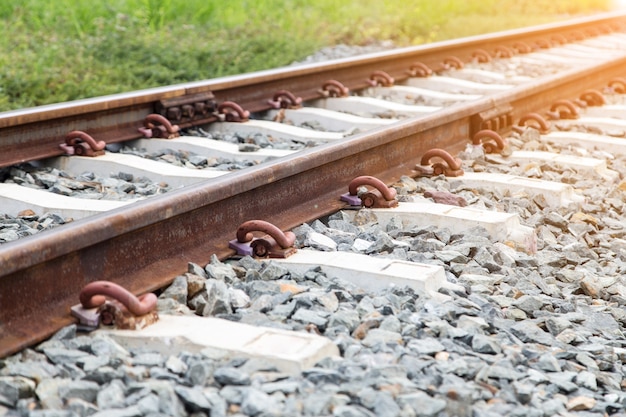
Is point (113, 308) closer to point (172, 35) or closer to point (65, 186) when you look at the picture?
point (65, 186)

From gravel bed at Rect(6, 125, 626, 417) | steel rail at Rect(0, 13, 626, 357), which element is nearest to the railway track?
steel rail at Rect(0, 13, 626, 357)

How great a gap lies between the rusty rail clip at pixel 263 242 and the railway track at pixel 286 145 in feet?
0.18

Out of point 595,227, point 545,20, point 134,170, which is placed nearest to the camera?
point 595,227

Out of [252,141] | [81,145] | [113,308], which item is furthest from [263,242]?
[252,141]

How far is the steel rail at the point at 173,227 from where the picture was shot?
282 centimetres

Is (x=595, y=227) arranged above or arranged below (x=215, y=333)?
below

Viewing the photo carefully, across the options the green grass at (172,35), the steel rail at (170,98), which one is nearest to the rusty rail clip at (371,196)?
the steel rail at (170,98)

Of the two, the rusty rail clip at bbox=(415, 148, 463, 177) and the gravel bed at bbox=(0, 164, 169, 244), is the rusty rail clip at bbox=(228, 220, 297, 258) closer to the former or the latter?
the gravel bed at bbox=(0, 164, 169, 244)

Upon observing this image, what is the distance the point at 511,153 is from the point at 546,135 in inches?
31.6

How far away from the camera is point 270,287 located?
10.6ft

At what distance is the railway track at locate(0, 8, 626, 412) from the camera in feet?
9.93

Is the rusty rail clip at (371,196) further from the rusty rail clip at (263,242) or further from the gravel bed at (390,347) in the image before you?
the rusty rail clip at (263,242)

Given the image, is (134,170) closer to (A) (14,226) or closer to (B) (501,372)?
(A) (14,226)

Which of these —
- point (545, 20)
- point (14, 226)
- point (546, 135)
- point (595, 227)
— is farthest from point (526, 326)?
point (545, 20)
